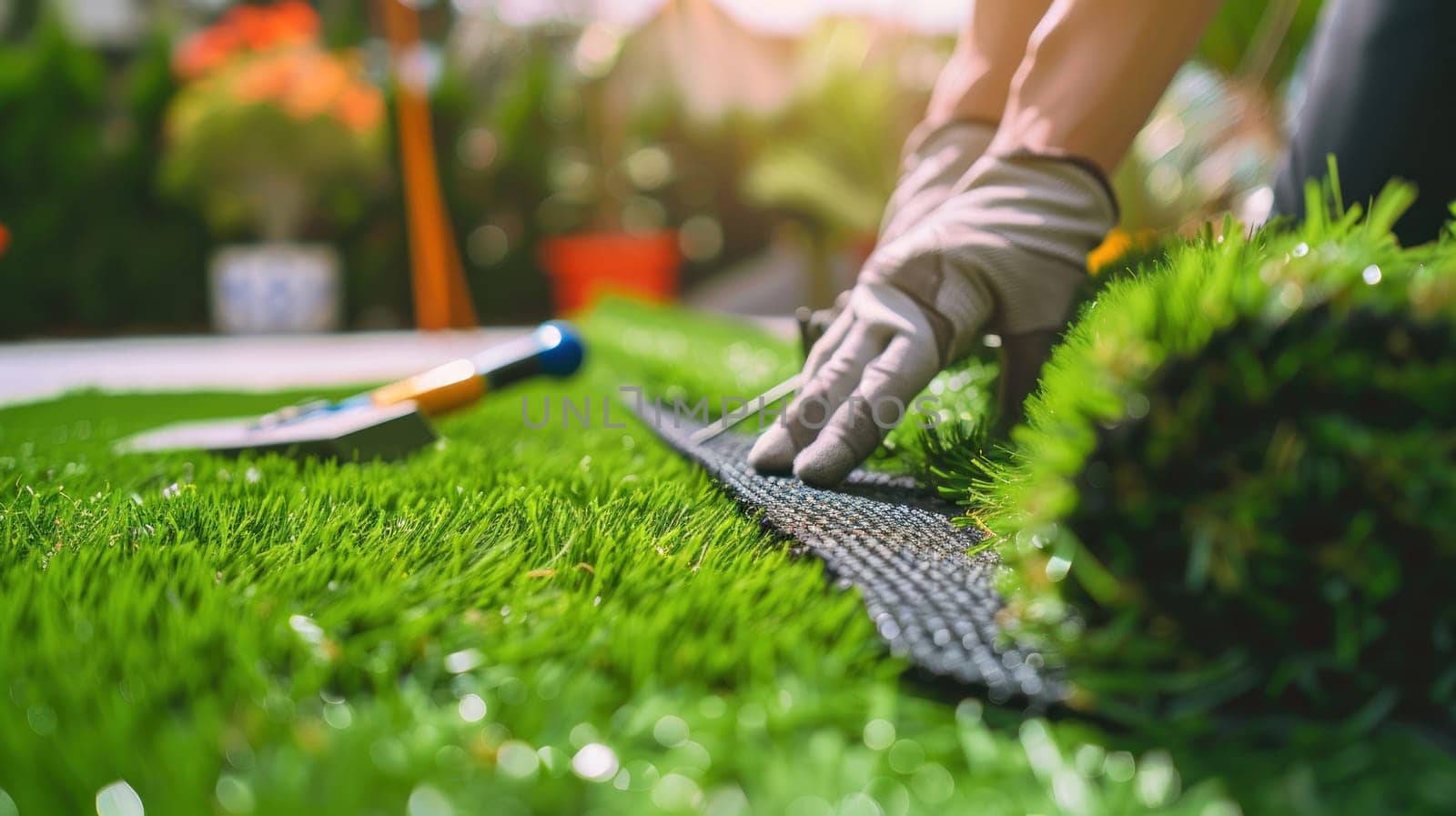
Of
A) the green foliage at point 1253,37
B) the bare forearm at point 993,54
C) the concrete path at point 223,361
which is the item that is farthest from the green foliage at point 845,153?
the bare forearm at point 993,54

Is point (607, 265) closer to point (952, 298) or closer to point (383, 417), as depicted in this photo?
point (383, 417)

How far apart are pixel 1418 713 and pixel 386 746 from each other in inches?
23.4

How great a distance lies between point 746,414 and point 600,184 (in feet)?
23.7

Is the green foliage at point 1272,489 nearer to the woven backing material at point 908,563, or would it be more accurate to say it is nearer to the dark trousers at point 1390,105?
the woven backing material at point 908,563

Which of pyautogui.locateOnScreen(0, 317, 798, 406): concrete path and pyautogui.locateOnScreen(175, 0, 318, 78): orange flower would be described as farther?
pyautogui.locateOnScreen(175, 0, 318, 78): orange flower

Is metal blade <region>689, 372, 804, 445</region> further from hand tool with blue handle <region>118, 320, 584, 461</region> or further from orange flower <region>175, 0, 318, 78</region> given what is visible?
orange flower <region>175, 0, 318, 78</region>

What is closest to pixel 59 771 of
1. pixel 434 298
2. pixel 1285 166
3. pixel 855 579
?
pixel 855 579

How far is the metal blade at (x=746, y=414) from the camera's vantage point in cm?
128

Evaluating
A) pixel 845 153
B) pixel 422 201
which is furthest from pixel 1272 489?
pixel 845 153

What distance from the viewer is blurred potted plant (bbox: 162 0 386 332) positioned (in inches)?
241

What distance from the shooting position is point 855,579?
727 millimetres

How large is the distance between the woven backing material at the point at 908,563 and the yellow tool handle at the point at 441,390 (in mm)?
698

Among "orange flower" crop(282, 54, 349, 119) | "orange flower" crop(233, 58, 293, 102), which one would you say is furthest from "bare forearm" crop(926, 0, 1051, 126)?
"orange flower" crop(233, 58, 293, 102)

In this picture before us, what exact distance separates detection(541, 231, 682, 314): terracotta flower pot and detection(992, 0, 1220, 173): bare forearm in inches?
244
